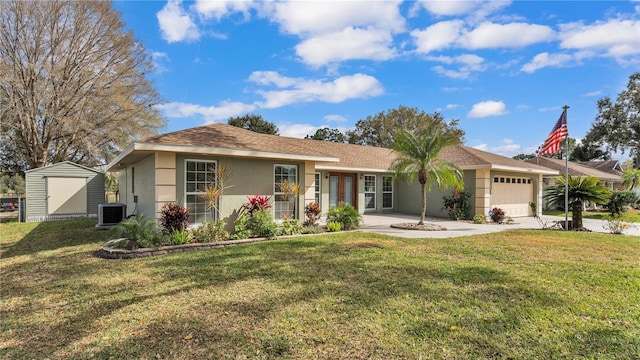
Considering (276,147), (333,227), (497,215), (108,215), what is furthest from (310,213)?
(497,215)

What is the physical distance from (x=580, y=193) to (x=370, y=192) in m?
8.71

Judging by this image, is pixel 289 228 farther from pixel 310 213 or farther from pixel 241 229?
pixel 241 229

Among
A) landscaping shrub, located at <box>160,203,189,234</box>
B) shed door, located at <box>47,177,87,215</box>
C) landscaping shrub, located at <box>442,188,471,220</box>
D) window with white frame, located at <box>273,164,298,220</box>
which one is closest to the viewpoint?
landscaping shrub, located at <box>160,203,189,234</box>

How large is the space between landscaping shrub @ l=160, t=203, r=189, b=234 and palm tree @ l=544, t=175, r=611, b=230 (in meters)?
12.9

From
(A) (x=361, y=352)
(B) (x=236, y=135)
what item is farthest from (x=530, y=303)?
(B) (x=236, y=135)

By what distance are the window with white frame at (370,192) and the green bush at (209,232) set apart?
31.3 feet

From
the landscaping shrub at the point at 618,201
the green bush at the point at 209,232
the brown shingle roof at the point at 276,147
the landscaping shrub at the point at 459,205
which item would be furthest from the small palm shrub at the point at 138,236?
the landscaping shrub at the point at 618,201

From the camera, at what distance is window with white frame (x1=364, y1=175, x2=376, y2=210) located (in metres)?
16.8

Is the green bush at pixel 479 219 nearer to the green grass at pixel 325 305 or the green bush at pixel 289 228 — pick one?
the green grass at pixel 325 305

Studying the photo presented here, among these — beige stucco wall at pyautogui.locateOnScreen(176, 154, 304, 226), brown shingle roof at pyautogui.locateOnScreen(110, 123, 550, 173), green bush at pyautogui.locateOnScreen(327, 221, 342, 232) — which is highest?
brown shingle roof at pyautogui.locateOnScreen(110, 123, 550, 173)

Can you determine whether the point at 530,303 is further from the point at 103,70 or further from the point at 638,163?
the point at 638,163

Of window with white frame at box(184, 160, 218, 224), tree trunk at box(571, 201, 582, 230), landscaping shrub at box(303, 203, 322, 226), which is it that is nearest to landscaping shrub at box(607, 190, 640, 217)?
tree trunk at box(571, 201, 582, 230)

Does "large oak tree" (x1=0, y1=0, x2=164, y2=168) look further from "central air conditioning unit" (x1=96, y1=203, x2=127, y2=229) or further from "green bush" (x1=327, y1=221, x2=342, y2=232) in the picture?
"green bush" (x1=327, y1=221, x2=342, y2=232)

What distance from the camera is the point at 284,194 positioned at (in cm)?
1010
